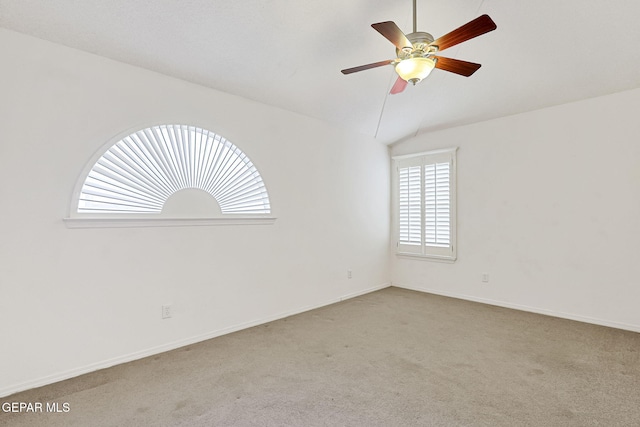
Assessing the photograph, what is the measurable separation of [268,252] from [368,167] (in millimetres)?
2205

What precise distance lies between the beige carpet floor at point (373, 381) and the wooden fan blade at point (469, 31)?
7.40 ft

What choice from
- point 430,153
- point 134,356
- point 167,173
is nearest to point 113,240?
point 167,173

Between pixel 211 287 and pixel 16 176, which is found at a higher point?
pixel 16 176

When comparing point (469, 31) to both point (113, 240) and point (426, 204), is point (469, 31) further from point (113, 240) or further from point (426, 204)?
point (426, 204)

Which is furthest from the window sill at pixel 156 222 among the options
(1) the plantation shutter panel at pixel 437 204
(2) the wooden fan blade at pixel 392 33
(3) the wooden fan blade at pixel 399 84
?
(1) the plantation shutter panel at pixel 437 204

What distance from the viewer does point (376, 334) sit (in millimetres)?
3236

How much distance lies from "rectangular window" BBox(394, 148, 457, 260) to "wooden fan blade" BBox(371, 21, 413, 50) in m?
2.92

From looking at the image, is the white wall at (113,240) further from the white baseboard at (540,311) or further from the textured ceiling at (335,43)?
the white baseboard at (540,311)

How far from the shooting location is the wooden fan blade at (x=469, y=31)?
5.68 feet

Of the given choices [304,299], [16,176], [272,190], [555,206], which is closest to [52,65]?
[16,176]

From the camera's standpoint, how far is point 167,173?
115 inches

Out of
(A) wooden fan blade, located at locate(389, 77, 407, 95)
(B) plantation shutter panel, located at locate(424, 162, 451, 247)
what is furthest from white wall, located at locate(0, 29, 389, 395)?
(B) plantation shutter panel, located at locate(424, 162, 451, 247)

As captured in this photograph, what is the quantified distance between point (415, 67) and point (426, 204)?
3.03 m

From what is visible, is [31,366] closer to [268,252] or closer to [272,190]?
[268,252]
